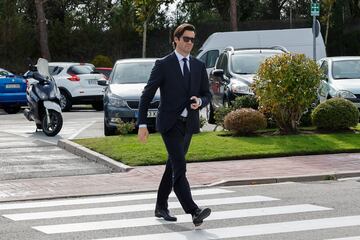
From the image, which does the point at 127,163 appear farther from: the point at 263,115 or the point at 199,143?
the point at 263,115

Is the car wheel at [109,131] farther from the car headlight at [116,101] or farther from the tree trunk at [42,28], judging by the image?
the tree trunk at [42,28]

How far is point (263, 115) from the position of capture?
1531cm

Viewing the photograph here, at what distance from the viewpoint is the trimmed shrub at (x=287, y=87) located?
49.0 ft

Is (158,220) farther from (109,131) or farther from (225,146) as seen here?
(109,131)

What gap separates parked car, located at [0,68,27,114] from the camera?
84.2 ft

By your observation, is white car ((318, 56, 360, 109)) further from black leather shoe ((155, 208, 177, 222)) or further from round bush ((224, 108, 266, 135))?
black leather shoe ((155, 208, 177, 222))

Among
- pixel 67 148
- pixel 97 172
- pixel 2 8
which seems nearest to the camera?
pixel 97 172

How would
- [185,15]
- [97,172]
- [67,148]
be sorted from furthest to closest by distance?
[185,15] → [67,148] → [97,172]

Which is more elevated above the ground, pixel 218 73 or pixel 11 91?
pixel 218 73

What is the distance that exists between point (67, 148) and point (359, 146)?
17.0 ft

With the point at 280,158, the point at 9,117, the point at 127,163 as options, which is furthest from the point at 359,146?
the point at 9,117

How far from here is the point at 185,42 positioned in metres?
8.12

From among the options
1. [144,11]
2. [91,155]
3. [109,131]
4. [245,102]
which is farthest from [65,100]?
[144,11]

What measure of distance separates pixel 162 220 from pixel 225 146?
542cm
